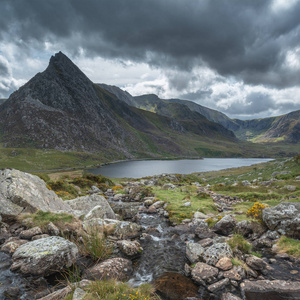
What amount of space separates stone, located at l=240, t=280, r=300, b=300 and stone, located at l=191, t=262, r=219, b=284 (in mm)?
1298

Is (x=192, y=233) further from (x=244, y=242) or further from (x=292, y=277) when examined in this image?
(x=292, y=277)

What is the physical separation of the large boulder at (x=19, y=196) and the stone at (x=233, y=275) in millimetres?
14138

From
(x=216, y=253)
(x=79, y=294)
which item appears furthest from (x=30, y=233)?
(x=216, y=253)

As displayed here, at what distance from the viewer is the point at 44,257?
911cm

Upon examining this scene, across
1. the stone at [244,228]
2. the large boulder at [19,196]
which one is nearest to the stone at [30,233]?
the large boulder at [19,196]

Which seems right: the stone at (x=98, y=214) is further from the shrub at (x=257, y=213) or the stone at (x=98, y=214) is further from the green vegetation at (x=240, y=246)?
the shrub at (x=257, y=213)

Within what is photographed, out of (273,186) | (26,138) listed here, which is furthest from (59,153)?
(273,186)

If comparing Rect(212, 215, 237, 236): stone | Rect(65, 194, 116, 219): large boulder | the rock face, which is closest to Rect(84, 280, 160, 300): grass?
the rock face

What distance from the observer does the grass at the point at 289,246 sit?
10.9m

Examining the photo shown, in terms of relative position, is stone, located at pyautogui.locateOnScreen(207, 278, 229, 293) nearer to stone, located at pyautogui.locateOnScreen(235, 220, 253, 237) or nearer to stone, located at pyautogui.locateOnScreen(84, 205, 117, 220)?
stone, located at pyautogui.locateOnScreen(235, 220, 253, 237)

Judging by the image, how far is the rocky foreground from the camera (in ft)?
27.3

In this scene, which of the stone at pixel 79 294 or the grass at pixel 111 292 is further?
the stone at pixel 79 294

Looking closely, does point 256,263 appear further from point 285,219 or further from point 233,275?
point 285,219

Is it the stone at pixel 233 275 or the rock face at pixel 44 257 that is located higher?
the rock face at pixel 44 257
